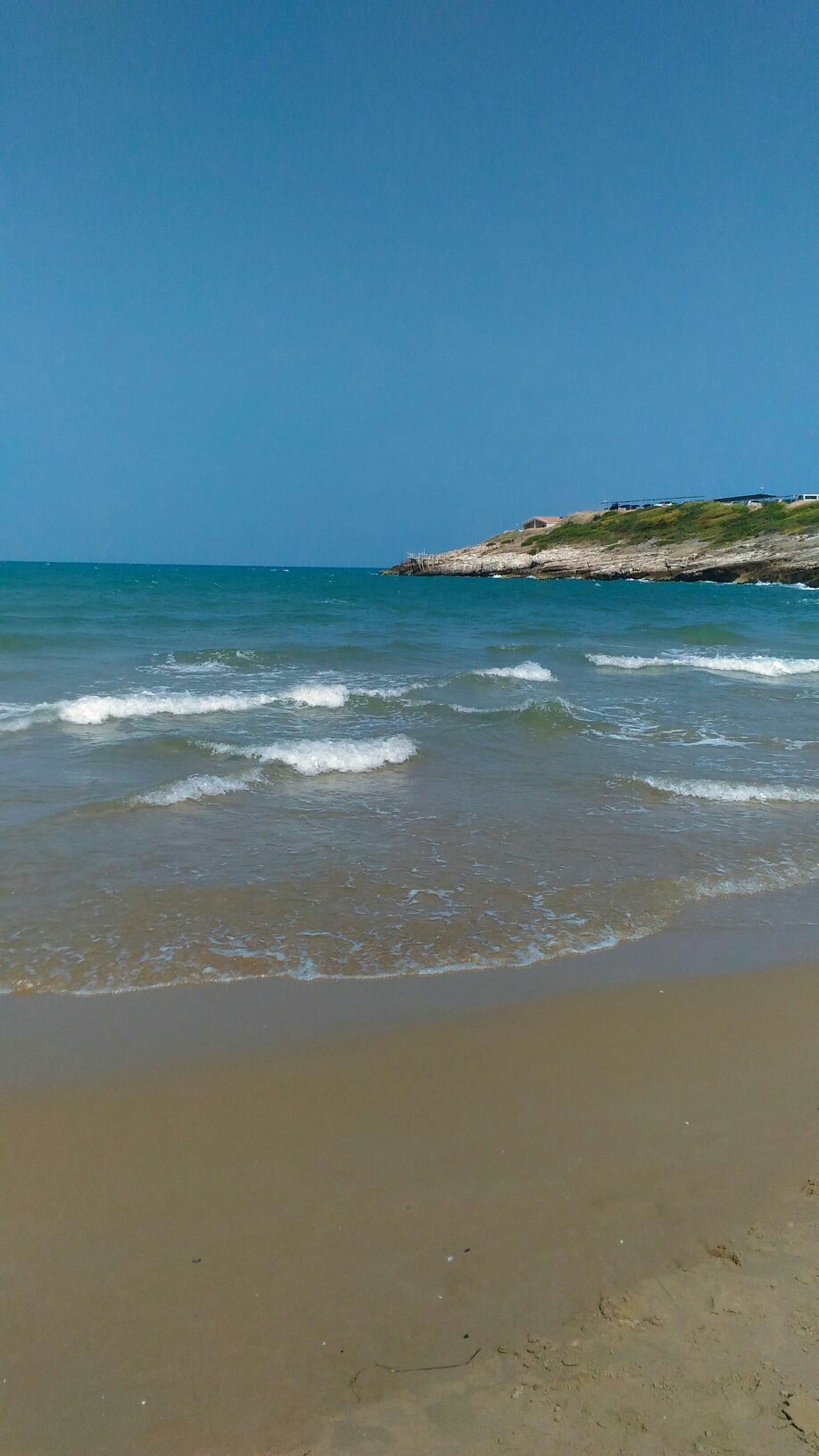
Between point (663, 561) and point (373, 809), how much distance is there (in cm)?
7563

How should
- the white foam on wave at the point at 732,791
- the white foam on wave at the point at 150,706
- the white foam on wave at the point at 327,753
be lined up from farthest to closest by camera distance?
the white foam on wave at the point at 150,706
the white foam on wave at the point at 327,753
the white foam on wave at the point at 732,791

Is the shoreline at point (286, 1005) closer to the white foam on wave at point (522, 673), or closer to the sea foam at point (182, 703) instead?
the sea foam at point (182, 703)

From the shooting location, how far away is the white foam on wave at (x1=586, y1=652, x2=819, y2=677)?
21.8m

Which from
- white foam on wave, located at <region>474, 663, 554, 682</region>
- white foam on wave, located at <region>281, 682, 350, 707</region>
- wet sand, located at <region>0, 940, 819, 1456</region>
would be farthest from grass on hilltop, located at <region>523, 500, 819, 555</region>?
wet sand, located at <region>0, 940, 819, 1456</region>

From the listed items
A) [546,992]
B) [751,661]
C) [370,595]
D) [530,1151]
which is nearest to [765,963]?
A: [546,992]

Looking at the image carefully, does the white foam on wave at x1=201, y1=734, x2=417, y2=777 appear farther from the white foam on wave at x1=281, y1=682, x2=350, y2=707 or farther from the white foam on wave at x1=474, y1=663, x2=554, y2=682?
the white foam on wave at x1=474, y1=663, x2=554, y2=682

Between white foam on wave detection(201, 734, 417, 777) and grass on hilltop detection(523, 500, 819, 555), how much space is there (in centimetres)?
7170

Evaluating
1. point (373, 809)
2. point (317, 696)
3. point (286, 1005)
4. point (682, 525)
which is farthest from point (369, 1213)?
point (682, 525)

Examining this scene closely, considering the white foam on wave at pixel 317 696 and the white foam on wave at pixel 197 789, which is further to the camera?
the white foam on wave at pixel 317 696

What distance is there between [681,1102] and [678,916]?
2.50 meters

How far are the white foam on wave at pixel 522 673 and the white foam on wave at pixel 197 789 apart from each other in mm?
10590

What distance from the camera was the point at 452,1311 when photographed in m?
2.84

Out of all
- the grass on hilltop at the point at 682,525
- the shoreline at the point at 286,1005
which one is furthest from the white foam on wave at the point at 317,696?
the grass on hilltop at the point at 682,525

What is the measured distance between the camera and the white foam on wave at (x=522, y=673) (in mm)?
19844
